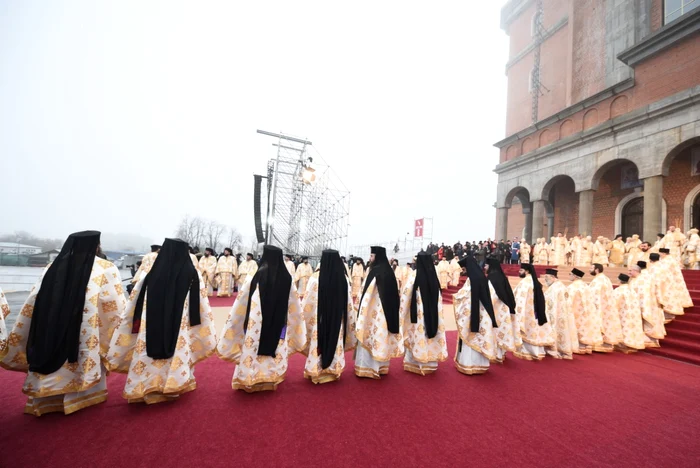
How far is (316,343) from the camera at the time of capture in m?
3.99

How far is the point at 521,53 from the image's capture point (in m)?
23.5

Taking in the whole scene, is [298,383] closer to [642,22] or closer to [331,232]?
[331,232]

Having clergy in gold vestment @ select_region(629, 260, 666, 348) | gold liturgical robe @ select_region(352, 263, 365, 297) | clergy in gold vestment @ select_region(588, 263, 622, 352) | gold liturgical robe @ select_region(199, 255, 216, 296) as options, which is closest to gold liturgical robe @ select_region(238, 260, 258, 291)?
gold liturgical robe @ select_region(199, 255, 216, 296)

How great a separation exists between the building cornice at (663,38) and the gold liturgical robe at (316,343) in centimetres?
1885

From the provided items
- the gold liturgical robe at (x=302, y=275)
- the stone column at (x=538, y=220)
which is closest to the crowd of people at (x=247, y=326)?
the gold liturgical robe at (x=302, y=275)

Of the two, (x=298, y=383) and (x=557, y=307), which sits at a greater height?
(x=557, y=307)

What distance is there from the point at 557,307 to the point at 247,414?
5.93 metres

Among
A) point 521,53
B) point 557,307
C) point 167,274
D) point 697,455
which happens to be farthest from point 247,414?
point 521,53

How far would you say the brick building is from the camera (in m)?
12.8

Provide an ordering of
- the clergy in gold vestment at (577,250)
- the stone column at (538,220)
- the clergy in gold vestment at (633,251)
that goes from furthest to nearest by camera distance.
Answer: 1. the stone column at (538,220)
2. the clergy in gold vestment at (577,250)
3. the clergy in gold vestment at (633,251)

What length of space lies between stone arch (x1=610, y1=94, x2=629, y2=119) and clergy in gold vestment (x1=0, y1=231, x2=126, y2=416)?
20884 mm

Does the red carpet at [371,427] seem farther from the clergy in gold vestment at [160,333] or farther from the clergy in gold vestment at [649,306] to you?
the clergy in gold vestment at [649,306]

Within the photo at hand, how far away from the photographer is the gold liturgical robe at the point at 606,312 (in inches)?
246

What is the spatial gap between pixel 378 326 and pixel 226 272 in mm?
9279
